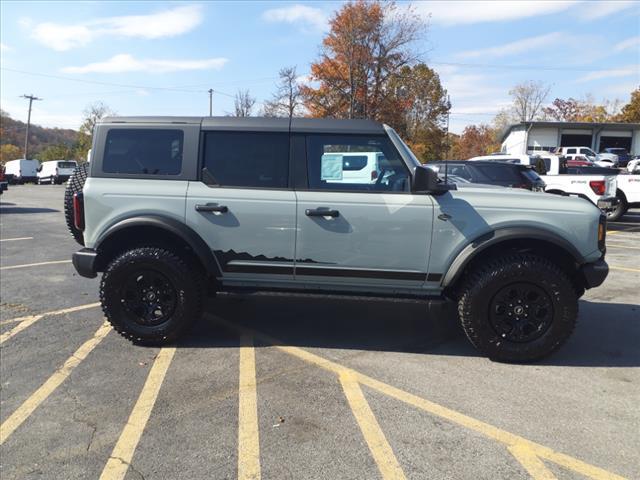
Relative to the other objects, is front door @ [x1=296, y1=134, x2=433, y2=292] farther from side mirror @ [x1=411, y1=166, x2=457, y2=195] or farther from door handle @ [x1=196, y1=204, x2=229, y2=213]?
door handle @ [x1=196, y1=204, x2=229, y2=213]

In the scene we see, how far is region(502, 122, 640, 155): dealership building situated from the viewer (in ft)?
167

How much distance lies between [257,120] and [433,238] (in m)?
1.84

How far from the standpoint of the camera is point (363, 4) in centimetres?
3562

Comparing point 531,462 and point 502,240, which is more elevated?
point 502,240

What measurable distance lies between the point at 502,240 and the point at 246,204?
2.12m

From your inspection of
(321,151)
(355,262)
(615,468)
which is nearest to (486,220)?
(355,262)

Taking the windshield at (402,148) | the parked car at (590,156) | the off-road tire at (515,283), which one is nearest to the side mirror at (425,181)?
the windshield at (402,148)

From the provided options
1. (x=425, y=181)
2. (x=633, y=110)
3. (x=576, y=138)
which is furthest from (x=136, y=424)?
(x=633, y=110)

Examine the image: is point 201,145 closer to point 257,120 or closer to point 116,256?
point 257,120

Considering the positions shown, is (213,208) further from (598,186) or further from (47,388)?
(598,186)

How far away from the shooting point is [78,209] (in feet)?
14.7

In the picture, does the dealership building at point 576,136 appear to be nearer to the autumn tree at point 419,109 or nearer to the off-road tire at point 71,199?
the autumn tree at point 419,109

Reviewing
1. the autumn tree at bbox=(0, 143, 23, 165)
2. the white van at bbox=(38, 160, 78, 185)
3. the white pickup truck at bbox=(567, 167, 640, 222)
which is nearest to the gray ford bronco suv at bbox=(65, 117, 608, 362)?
the white pickup truck at bbox=(567, 167, 640, 222)

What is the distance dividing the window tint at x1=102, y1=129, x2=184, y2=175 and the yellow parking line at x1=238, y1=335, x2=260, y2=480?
5.94 ft
